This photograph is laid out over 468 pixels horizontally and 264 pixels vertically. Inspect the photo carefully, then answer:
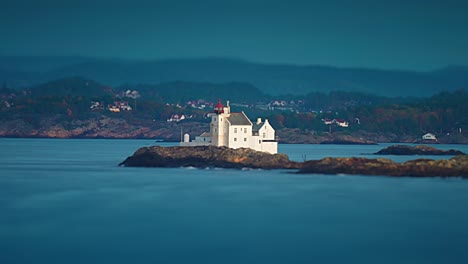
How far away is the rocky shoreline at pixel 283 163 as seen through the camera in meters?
49.5

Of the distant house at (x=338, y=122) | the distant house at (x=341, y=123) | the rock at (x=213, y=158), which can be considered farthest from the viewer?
the distant house at (x=338, y=122)

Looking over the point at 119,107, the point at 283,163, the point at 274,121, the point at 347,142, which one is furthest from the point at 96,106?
the point at 283,163

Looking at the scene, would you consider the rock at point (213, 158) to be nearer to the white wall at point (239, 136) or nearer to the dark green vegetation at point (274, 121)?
the white wall at point (239, 136)

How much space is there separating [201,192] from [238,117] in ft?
47.9

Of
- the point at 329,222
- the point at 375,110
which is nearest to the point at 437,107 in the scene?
the point at 375,110

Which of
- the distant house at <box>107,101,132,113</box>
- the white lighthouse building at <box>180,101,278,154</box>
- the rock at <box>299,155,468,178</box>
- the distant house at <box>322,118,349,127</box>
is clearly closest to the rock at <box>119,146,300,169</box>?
the white lighthouse building at <box>180,101,278,154</box>

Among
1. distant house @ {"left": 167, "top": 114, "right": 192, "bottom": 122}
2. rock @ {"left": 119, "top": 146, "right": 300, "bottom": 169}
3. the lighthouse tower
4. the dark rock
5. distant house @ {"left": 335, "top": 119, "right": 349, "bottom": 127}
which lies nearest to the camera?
rock @ {"left": 119, "top": 146, "right": 300, "bottom": 169}

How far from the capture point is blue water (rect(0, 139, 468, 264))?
27156 mm

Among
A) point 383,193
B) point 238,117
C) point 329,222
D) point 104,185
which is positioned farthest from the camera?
point 238,117

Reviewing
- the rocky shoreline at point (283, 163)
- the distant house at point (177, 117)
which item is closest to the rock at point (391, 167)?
the rocky shoreline at point (283, 163)

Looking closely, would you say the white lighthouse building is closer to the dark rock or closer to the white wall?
the white wall

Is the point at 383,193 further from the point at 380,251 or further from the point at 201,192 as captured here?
the point at 380,251

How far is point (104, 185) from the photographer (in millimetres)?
47969

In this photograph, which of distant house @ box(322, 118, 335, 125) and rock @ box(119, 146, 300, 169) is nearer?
rock @ box(119, 146, 300, 169)
